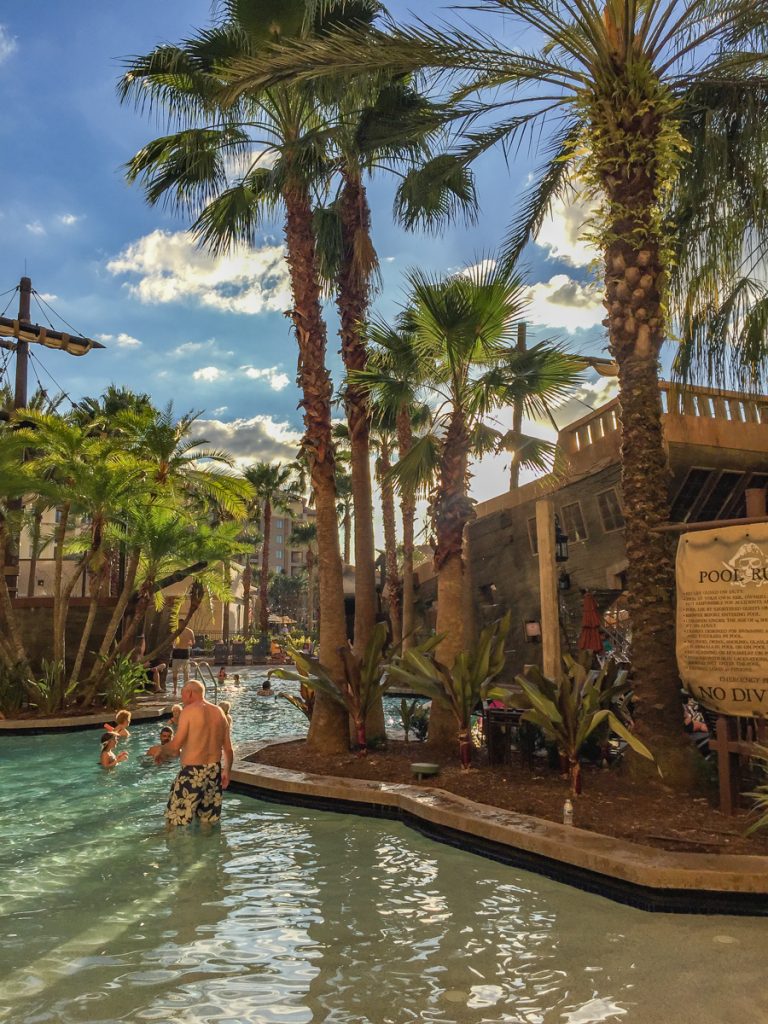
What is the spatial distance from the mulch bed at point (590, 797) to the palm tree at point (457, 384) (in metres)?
1.08

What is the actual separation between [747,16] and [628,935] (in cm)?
902

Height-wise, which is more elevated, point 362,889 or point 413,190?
point 413,190

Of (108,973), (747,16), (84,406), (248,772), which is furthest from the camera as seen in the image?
(84,406)

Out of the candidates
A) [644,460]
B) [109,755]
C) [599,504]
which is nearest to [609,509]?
[599,504]

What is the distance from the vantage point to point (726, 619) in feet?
22.9

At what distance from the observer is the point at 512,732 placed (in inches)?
392

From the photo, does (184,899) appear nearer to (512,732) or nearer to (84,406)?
(512,732)

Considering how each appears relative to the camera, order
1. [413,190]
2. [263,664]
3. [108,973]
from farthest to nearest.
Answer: [263,664] < [413,190] < [108,973]

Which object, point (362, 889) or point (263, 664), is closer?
point (362, 889)

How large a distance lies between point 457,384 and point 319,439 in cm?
204

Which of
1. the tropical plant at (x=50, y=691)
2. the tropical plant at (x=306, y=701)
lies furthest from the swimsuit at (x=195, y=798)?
the tropical plant at (x=50, y=691)

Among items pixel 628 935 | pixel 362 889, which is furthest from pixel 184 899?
pixel 628 935

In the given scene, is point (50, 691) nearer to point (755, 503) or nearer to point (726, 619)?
point (726, 619)

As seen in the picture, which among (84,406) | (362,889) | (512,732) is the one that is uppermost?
(84,406)
